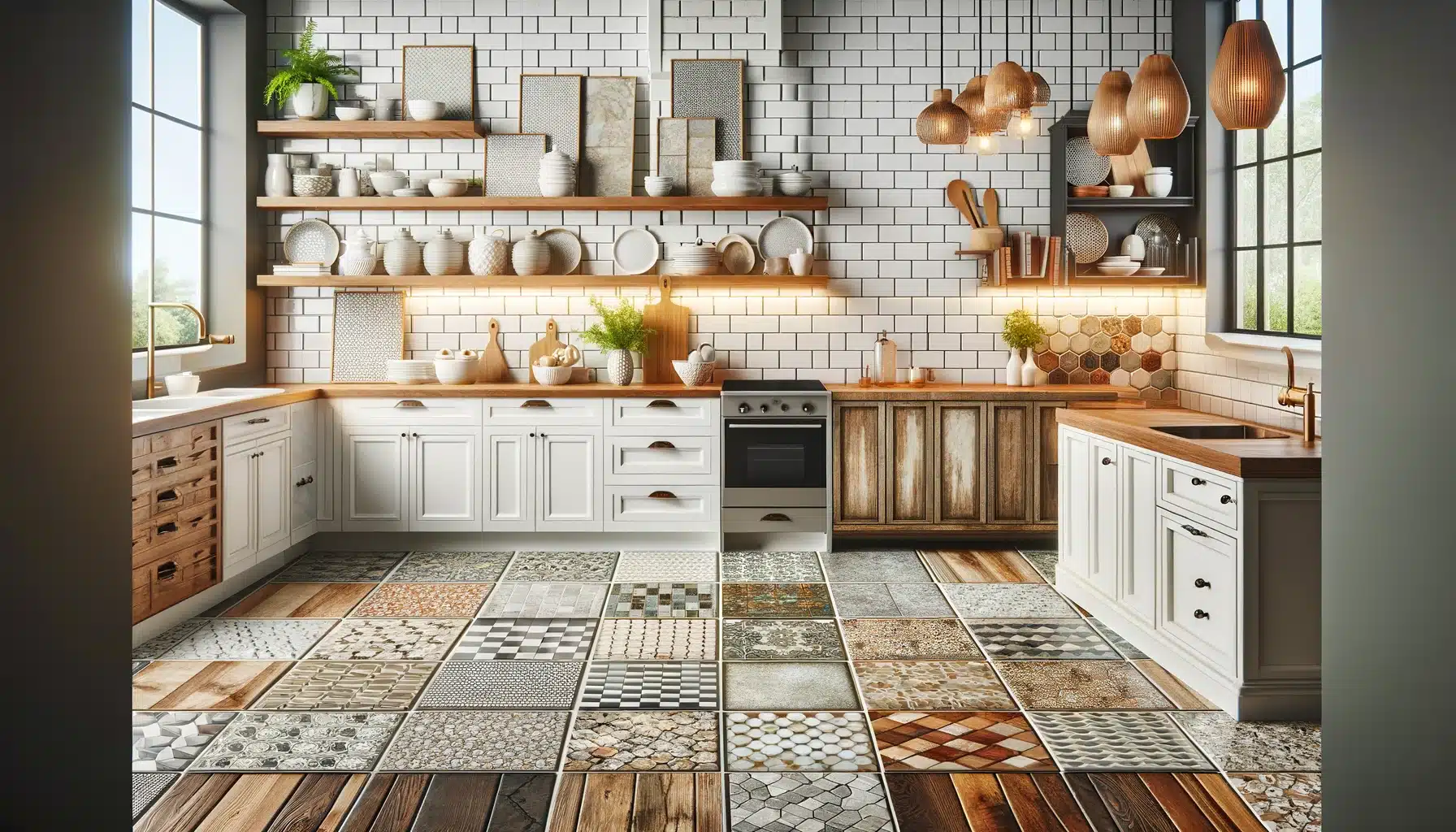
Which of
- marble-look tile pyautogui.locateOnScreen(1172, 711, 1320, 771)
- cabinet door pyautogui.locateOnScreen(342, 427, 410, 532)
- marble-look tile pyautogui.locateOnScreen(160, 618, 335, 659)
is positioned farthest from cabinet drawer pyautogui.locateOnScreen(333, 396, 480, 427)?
marble-look tile pyautogui.locateOnScreen(1172, 711, 1320, 771)

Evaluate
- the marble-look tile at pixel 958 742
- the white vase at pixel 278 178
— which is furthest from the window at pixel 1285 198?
the white vase at pixel 278 178

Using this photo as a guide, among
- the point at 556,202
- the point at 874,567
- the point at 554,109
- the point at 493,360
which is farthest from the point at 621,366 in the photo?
the point at 874,567

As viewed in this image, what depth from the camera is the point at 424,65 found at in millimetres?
6207

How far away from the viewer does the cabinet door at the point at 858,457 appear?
579cm

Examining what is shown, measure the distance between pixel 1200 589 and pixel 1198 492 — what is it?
323 millimetres

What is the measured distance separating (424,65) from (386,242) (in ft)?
3.47

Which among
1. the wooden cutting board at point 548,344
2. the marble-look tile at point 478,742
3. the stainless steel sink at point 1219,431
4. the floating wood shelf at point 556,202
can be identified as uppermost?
the floating wood shelf at point 556,202

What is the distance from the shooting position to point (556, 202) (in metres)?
5.99

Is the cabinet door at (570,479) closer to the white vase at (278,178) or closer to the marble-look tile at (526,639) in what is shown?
the marble-look tile at (526,639)

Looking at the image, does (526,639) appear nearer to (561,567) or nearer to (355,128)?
(561,567)

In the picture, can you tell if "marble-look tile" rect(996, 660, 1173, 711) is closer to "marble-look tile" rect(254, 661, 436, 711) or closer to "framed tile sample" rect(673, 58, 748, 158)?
"marble-look tile" rect(254, 661, 436, 711)

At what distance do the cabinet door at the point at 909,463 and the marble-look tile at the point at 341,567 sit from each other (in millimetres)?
2696
